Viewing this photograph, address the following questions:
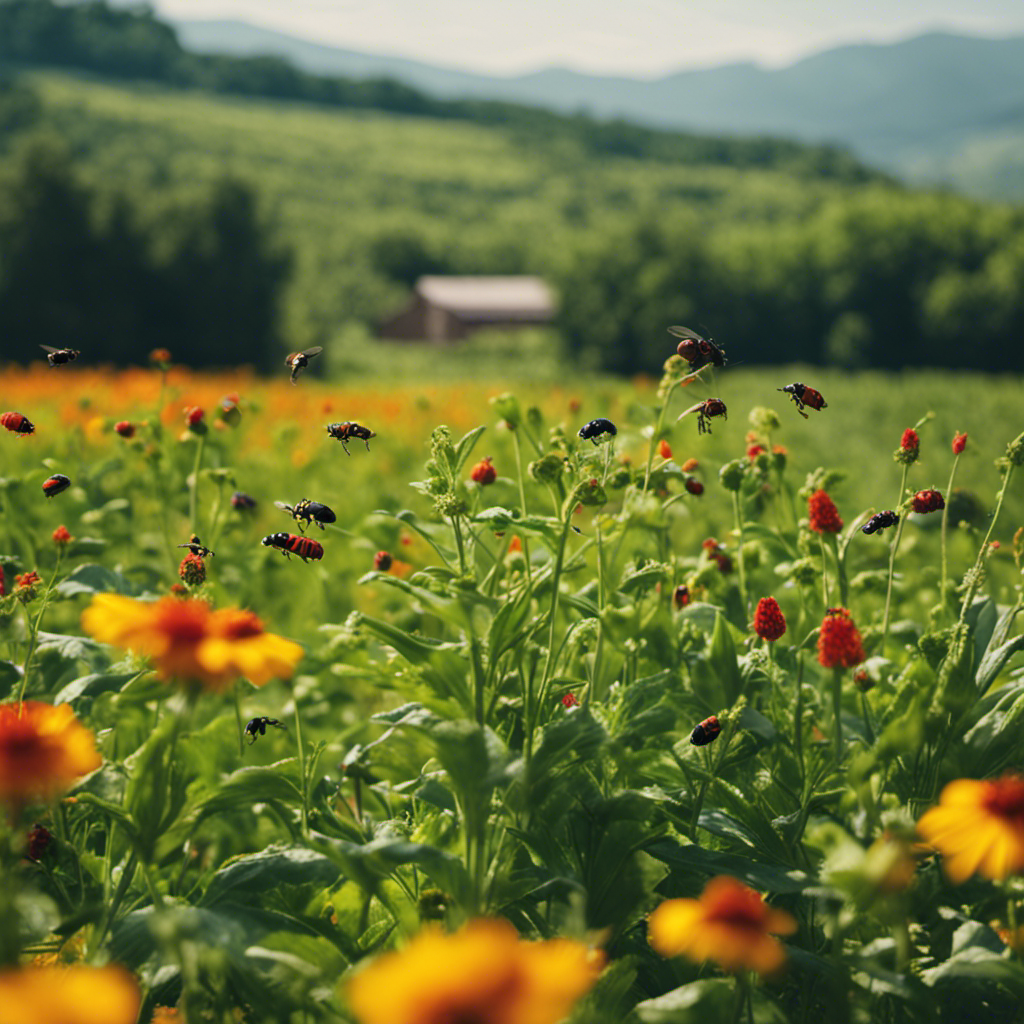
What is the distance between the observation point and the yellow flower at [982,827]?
888mm

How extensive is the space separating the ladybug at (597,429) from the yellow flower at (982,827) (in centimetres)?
82

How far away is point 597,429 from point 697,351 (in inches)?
14.3

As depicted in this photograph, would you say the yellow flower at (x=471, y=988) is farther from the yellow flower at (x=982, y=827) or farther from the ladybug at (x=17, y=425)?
the ladybug at (x=17, y=425)

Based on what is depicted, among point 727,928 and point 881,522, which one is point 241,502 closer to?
point 881,522

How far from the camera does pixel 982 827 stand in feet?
3.04

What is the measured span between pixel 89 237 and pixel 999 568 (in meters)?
22.5

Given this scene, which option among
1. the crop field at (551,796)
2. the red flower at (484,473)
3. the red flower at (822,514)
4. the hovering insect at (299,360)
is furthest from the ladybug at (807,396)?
the hovering insect at (299,360)

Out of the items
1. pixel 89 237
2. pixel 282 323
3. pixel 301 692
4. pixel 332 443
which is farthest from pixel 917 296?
pixel 301 692

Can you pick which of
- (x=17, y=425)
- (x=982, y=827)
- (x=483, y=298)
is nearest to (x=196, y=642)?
(x=982, y=827)

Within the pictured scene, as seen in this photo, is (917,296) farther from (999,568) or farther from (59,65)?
(59,65)

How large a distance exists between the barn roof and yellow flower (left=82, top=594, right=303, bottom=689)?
199ft

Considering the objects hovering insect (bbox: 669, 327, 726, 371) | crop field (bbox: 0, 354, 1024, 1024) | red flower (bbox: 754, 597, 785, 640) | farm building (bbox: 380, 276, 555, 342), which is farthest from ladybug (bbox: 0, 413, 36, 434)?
farm building (bbox: 380, 276, 555, 342)

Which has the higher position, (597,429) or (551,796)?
(597,429)

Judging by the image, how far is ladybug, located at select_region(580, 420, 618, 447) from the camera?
1.64 meters
